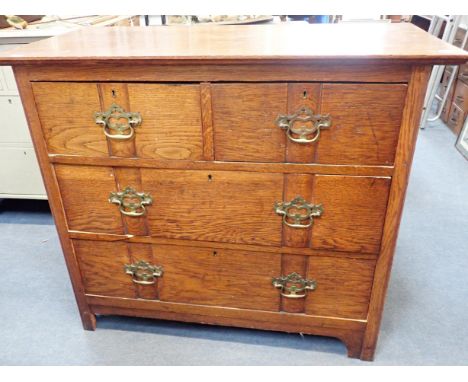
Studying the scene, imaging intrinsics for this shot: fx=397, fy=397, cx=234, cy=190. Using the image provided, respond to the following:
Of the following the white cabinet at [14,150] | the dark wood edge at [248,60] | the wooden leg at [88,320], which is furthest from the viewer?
the white cabinet at [14,150]

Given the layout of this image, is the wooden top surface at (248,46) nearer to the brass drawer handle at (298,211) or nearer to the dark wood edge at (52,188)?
the dark wood edge at (52,188)

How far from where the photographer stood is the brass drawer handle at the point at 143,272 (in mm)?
1175

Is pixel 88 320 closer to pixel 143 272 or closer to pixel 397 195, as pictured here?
pixel 143 272

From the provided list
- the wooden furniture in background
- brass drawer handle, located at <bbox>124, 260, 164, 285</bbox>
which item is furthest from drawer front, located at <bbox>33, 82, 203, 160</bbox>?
the wooden furniture in background

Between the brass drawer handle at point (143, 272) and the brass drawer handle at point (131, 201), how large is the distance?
0.18 metres

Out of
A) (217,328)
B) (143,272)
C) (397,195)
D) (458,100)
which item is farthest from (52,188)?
(458,100)

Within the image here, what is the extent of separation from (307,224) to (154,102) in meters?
0.49

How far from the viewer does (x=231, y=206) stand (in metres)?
1.04

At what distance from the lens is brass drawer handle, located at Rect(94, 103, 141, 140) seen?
959 millimetres

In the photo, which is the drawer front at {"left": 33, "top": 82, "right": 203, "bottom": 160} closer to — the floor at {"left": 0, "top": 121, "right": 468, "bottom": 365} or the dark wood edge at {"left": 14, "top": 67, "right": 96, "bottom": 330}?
the dark wood edge at {"left": 14, "top": 67, "right": 96, "bottom": 330}

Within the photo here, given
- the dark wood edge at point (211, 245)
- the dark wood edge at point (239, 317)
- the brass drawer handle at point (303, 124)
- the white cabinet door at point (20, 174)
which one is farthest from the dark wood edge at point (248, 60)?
the white cabinet door at point (20, 174)

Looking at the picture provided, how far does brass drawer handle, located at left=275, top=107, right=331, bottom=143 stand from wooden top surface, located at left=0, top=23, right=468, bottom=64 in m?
0.12

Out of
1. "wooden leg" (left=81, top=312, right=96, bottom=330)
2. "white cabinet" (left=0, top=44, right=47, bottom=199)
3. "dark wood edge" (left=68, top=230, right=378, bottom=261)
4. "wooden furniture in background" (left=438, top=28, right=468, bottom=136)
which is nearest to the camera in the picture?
"dark wood edge" (left=68, top=230, right=378, bottom=261)

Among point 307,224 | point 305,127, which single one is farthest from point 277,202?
point 305,127
